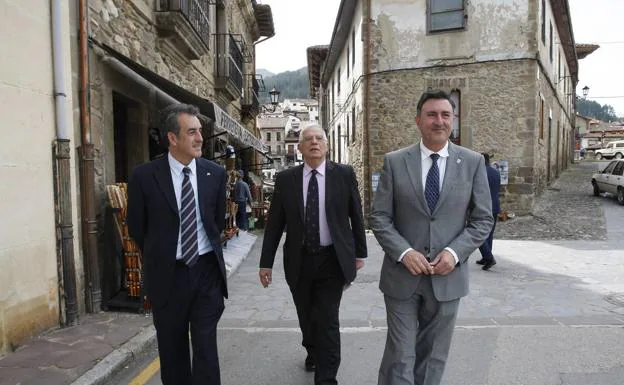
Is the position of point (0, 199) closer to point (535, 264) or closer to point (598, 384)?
point (598, 384)

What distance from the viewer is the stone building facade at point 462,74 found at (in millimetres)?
13951

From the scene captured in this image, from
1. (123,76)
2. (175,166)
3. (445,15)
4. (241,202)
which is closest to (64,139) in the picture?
(123,76)

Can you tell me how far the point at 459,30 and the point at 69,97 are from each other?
12381 mm

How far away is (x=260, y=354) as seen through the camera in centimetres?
415

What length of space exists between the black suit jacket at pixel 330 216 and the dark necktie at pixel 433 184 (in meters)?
0.81

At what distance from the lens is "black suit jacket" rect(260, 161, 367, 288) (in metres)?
3.35

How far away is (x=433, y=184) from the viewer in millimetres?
2729

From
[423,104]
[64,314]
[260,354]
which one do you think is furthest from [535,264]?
[64,314]

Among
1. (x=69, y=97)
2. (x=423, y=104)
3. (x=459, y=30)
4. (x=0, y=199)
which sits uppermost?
(x=459, y=30)

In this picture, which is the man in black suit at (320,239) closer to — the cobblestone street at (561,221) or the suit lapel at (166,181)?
the suit lapel at (166,181)

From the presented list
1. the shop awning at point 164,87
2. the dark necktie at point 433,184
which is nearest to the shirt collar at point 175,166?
the dark necktie at point 433,184

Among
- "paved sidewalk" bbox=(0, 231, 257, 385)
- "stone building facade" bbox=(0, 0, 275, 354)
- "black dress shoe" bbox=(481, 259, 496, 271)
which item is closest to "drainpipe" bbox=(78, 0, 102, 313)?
"stone building facade" bbox=(0, 0, 275, 354)

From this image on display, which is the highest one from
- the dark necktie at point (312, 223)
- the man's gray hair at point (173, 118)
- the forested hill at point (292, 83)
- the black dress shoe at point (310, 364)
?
the forested hill at point (292, 83)

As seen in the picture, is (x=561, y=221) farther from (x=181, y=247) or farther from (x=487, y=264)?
(x=181, y=247)
